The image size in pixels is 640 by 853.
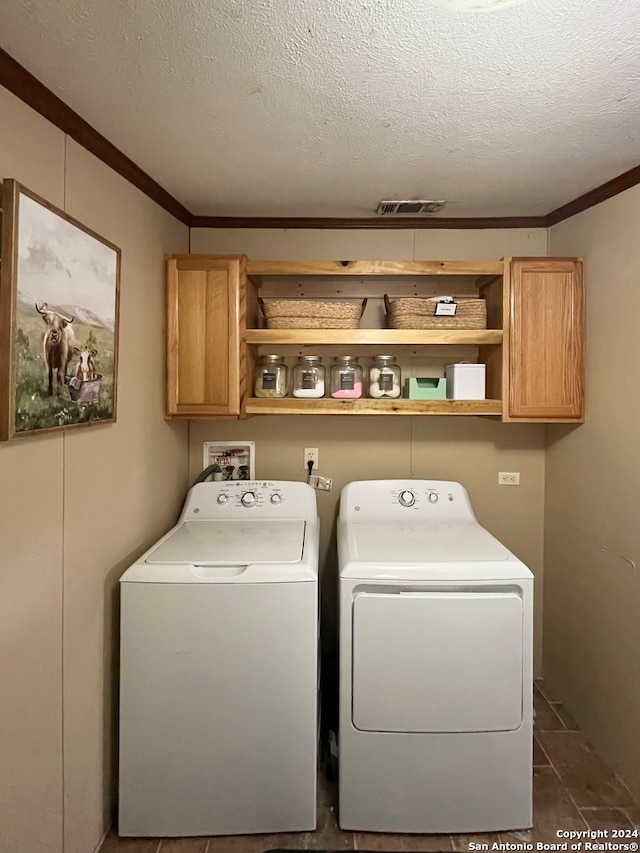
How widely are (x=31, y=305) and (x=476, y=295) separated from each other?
1.94 metres

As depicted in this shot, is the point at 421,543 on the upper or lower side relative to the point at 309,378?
lower

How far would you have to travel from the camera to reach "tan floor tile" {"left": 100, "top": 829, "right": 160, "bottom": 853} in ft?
5.47

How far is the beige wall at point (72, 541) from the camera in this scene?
1.25 m

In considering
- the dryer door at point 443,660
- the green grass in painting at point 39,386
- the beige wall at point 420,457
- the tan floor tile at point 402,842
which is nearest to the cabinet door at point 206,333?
the beige wall at point 420,457

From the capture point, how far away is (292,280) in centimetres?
248

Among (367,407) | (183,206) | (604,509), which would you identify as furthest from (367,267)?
(604,509)

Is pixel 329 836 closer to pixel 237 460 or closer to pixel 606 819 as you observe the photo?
pixel 606 819

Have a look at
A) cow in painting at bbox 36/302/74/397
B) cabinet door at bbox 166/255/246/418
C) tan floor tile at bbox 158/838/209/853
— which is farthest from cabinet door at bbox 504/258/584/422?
tan floor tile at bbox 158/838/209/853

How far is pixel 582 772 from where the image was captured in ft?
6.51

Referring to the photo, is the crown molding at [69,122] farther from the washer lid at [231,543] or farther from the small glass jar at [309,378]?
the washer lid at [231,543]

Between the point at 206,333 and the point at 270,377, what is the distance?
13.2 inches

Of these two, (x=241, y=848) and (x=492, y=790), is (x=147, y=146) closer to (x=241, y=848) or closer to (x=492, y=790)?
(x=241, y=848)

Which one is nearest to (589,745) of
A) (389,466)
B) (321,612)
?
(321,612)

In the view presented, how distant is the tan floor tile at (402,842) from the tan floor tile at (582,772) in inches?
21.1
